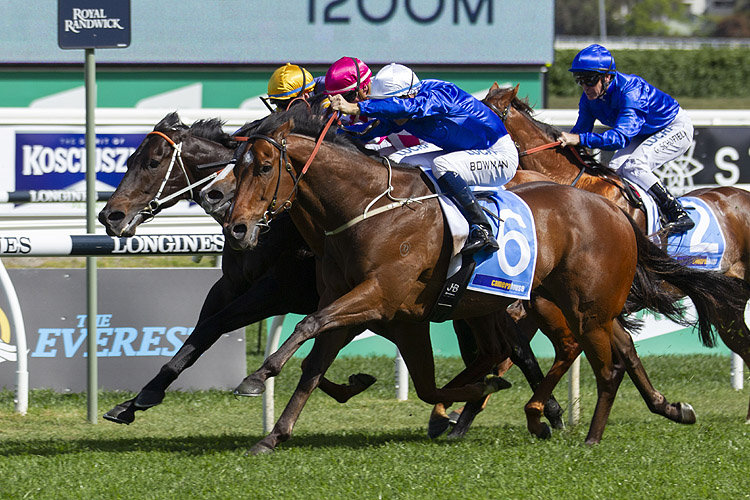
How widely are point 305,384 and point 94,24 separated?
2505 mm

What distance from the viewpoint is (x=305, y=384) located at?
5062 millimetres

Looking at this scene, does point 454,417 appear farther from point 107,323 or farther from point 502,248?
point 107,323

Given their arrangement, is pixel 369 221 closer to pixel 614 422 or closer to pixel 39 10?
pixel 614 422

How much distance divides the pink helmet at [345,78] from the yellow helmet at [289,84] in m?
0.44

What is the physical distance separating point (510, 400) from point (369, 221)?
2684mm

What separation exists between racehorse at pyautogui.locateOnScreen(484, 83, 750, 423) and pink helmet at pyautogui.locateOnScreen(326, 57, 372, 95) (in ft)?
4.37

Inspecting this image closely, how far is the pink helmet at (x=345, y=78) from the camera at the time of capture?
5398 mm

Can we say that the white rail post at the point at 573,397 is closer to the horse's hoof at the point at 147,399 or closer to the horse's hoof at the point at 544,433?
the horse's hoof at the point at 544,433

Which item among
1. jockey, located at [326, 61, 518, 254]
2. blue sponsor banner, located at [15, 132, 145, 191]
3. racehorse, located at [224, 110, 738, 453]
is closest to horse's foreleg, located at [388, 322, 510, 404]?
racehorse, located at [224, 110, 738, 453]

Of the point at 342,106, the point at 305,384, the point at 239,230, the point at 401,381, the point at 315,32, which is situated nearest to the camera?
the point at 239,230

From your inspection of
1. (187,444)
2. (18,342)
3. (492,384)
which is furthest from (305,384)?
(18,342)

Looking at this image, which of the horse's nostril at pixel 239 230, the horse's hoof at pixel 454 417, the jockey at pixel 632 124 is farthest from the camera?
the jockey at pixel 632 124

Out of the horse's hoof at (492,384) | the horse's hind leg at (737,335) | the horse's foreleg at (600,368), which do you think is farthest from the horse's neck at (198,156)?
the horse's hind leg at (737,335)

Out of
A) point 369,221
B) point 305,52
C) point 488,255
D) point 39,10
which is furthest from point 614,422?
point 39,10
